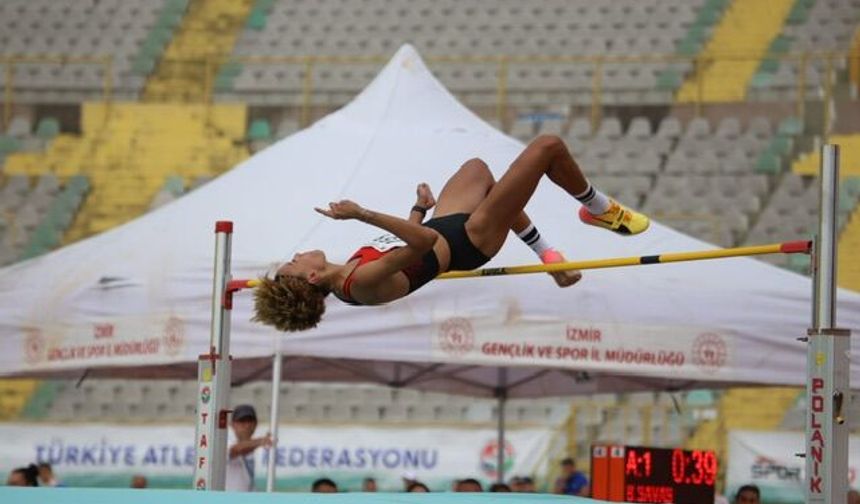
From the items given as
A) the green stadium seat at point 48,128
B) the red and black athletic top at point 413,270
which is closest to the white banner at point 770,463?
the red and black athletic top at point 413,270

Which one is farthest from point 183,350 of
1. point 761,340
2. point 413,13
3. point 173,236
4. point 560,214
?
point 413,13

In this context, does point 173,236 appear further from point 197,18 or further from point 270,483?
point 197,18

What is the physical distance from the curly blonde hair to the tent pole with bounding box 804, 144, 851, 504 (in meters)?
2.16

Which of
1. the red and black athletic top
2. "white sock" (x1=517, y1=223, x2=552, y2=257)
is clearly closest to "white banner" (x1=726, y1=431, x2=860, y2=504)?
"white sock" (x1=517, y1=223, x2=552, y2=257)

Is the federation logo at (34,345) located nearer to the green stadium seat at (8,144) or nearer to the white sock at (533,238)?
the white sock at (533,238)

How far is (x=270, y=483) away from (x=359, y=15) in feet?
52.6

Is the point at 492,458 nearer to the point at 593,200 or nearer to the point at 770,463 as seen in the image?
the point at 770,463

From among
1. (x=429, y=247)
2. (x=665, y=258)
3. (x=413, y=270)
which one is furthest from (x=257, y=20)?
(x=429, y=247)

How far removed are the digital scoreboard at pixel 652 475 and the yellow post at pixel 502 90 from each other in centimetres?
1239

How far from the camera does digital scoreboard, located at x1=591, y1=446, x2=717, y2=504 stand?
10234 mm

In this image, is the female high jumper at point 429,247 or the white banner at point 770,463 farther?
the white banner at point 770,463

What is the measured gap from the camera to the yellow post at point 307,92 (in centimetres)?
2306

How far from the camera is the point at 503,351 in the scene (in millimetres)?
10312

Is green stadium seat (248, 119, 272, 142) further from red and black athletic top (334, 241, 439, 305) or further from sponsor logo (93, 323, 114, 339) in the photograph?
red and black athletic top (334, 241, 439, 305)
